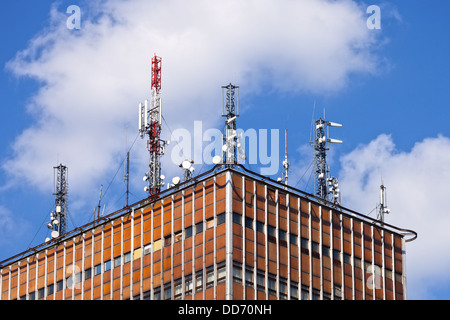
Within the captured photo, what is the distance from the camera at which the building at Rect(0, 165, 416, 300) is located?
405ft

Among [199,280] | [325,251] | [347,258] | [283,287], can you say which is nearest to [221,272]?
[199,280]

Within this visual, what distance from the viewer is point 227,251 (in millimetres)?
121875

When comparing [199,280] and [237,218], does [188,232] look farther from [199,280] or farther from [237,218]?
[237,218]

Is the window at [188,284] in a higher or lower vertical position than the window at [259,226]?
lower

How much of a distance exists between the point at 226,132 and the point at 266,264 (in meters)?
15.4

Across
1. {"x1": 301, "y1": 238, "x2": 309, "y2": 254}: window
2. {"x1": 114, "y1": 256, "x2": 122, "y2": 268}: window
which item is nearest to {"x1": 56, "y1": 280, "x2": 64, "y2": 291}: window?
{"x1": 114, "y1": 256, "x2": 122, "y2": 268}: window

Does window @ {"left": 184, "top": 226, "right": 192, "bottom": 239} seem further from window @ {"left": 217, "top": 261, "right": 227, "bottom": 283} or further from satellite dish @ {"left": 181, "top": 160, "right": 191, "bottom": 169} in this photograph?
satellite dish @ {"left": 181, "top": 160, "right": 191, "bottom": 169}

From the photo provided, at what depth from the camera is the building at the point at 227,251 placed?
4857 inches

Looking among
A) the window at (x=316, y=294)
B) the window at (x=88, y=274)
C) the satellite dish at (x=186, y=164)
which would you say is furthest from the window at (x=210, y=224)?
the window at (x=88, y=274)

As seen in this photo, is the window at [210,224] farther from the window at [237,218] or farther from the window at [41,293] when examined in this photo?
the window at [41,293]

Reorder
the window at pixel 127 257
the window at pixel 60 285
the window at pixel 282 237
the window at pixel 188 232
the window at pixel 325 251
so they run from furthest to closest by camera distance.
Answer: the window at pixel 60 285, the window at pixel 325 251, the window at pixel 127 257, the window at pixel 282 237, the window at pixel 188 232

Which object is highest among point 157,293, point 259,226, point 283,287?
point 259,226

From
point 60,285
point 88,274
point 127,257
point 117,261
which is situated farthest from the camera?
point 60,285
